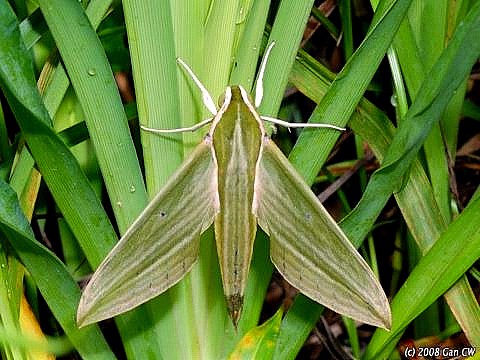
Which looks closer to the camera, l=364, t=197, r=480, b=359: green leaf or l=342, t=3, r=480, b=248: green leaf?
l=342, t=3, r=480, b=248: green leaf

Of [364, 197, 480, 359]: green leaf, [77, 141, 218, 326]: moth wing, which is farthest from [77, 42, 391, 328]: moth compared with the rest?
[364, 197, 480, 359]: green leaf

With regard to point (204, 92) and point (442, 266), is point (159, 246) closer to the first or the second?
point (204, 92)

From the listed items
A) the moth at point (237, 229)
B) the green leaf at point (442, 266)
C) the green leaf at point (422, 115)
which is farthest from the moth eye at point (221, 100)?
the green leaf at point (442, 266)

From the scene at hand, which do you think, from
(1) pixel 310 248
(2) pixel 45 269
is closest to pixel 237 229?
(1) pixel 310 248

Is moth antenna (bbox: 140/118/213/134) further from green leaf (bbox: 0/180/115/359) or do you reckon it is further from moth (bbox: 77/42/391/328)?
green leaf (bbox: 0/180/115/359)

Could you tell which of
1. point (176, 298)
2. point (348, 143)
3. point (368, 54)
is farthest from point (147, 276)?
point (348, 143)

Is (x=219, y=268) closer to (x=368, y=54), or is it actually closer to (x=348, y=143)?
(x=368, y=54)

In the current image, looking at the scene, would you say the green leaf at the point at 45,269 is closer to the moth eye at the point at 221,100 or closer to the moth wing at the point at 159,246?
the moth wing at the point at 159,246
